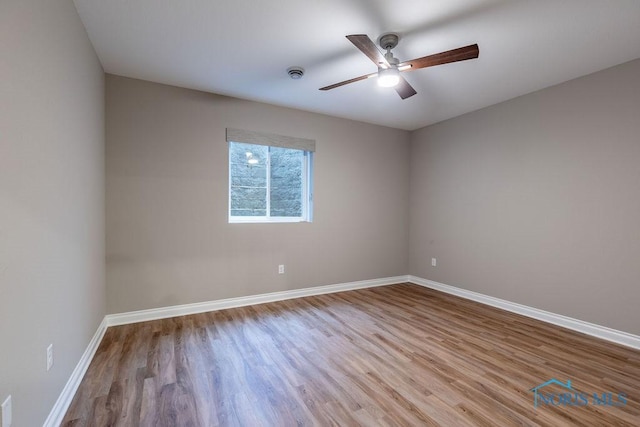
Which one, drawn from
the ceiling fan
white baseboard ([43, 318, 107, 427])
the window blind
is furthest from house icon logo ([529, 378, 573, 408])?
the window blind

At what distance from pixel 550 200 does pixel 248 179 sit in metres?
3.58

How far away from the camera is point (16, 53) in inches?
45.5

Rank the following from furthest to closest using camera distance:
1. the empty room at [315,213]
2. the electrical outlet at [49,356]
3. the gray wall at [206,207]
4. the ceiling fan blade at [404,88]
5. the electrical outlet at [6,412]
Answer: the gray wall at [206,207] < the ceiling fan blade at [404,88] < the empty room at [315,213] < the electrical outlet at [49,356] < the electrical outlet at [6,412]

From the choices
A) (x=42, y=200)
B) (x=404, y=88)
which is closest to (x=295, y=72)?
(x=404, y=88)

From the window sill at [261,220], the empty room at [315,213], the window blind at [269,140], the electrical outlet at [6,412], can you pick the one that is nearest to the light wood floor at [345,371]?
the empty room at [315,213]

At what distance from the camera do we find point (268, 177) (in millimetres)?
3775

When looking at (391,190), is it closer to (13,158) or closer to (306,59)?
(306,59)

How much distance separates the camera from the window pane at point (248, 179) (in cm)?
358

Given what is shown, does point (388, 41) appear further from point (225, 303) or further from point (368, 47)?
point (225, 303)

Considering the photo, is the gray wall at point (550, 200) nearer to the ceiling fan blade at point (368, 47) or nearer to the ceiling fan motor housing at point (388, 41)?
the ceiling fan motor housing at point (388, 41)

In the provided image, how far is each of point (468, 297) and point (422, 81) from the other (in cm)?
290

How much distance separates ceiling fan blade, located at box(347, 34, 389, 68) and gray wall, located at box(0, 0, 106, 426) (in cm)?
162

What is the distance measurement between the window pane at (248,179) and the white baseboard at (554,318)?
301 cm

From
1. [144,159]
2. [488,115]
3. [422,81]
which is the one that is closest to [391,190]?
[488,115]
